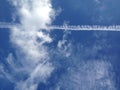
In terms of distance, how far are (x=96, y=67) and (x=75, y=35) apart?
18.6m

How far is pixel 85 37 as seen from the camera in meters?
149

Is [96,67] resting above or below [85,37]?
below

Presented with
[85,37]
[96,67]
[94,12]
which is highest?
[94,12]

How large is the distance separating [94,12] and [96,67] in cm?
2574

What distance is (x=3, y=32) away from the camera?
150 meters

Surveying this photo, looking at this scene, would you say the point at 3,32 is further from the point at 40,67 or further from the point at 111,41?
the point at 111,41

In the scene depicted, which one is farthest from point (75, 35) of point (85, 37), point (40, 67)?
point (40, 67)

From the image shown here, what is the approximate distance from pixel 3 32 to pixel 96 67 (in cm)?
4638

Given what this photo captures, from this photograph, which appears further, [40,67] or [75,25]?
[40,67]

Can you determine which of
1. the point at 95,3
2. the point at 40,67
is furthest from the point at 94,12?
the point at 40,67

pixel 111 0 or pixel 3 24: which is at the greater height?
pixel 111 0

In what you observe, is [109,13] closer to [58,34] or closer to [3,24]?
[58,34]

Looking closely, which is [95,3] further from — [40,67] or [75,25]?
[40,67]

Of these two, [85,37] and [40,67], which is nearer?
[85,37]
